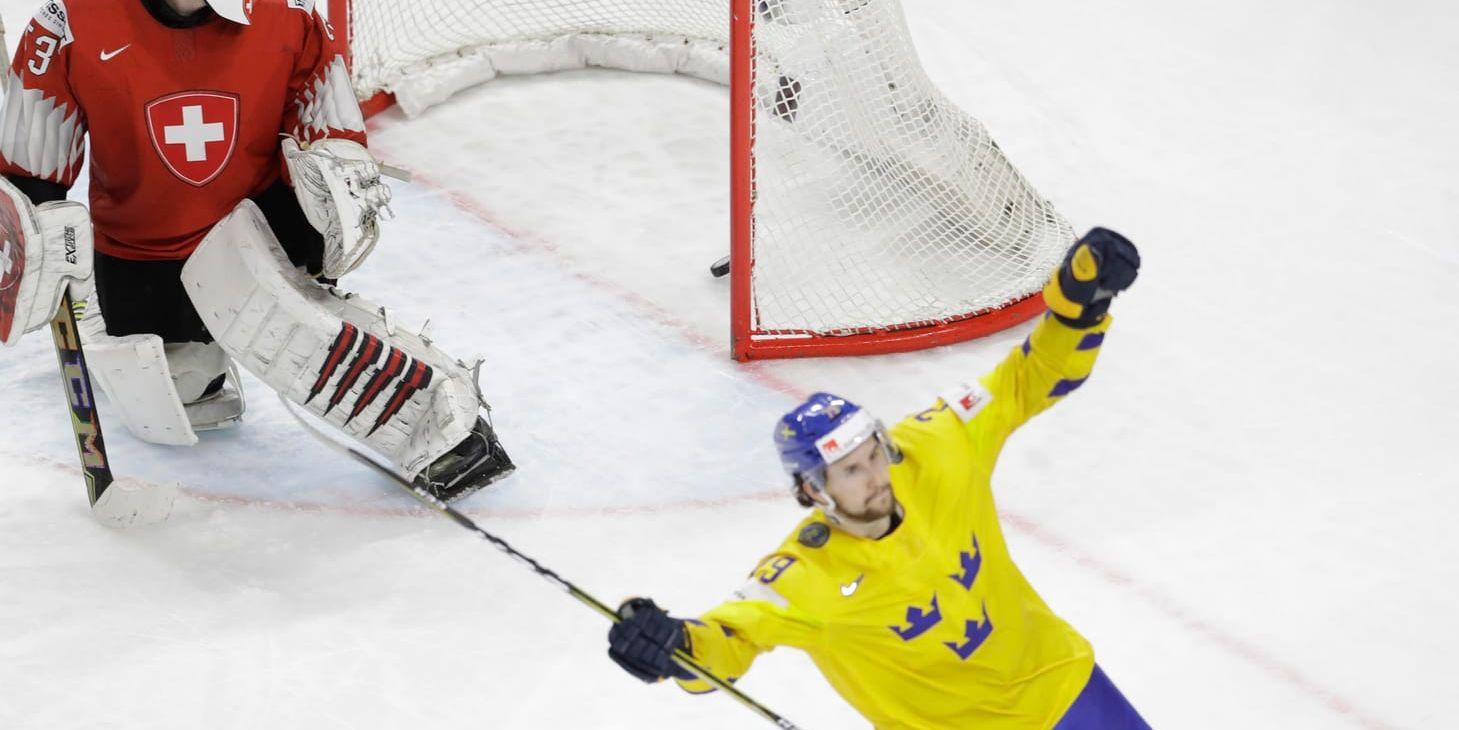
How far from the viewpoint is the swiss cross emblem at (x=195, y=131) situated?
3271 mm

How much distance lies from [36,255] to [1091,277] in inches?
75.1

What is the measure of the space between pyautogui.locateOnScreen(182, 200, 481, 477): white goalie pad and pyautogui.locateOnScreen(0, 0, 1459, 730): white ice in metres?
0.22

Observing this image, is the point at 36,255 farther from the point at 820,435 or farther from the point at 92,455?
the point at 820,435

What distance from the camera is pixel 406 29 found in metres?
5.41

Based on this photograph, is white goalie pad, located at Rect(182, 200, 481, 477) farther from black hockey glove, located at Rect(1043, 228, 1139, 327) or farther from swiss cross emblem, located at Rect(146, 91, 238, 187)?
black hockey glove, located at Rect(1043, 228, 1139, 327)

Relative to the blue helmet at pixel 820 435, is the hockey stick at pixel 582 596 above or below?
below

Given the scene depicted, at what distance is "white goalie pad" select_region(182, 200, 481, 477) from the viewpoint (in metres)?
3.36

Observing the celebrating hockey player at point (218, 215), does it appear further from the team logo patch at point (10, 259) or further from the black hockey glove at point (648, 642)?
the black hockey glove at point (648, 642)

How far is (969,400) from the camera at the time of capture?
245cm

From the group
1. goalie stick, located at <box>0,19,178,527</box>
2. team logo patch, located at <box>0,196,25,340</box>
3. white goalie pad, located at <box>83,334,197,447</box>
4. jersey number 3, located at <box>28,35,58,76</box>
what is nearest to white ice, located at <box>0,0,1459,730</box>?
goalie stick, located at <box>0,19,178,527</box>

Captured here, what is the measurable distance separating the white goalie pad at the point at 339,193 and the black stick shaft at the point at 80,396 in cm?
48

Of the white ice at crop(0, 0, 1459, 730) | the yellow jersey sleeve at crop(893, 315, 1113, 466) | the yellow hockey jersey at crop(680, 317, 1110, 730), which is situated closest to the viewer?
the yellow hockey jersey at crop(680, 317, 1110, 730)

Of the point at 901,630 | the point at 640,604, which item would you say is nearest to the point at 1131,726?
the point at 901,630

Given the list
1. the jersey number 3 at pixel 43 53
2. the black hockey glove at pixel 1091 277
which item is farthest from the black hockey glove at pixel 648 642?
the jersey number 3 at pixel 43 53
